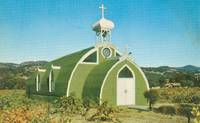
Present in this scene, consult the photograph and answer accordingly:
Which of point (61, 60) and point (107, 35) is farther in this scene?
point (61, 60)

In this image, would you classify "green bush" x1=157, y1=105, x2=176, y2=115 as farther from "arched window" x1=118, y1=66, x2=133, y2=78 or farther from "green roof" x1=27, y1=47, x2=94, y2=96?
"green roof" x1=27, y1=47, x2=94, y2=96

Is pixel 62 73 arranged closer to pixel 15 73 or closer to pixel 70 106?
pixel 15 73

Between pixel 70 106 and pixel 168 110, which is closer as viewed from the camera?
pixel 70 106

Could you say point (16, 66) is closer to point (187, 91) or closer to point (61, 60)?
point (61, 60)

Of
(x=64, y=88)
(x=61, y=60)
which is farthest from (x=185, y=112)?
(x=61, y=60)

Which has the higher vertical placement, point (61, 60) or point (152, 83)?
point (61, 60)

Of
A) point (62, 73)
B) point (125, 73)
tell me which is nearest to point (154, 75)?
point (125, 73)

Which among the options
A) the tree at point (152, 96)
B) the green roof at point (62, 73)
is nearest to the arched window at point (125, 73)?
the tree at point (152, 96)

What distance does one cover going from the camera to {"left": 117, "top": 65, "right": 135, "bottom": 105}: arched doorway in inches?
892

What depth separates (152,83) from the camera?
85.8 ft

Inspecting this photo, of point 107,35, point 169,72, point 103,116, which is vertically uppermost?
point 107,35

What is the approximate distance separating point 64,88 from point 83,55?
7.63ft

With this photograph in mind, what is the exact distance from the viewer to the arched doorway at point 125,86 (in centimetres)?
2266

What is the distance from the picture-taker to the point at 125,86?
2283 cm
